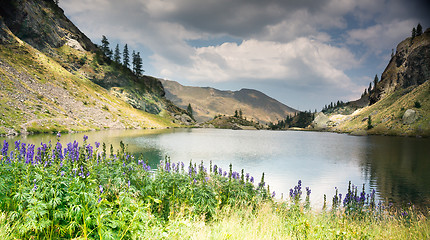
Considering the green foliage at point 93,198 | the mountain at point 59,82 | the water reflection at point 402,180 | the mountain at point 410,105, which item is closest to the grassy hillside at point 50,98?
the mountain at point 59,82

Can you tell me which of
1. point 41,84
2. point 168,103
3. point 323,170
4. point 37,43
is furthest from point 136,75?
point 323,170

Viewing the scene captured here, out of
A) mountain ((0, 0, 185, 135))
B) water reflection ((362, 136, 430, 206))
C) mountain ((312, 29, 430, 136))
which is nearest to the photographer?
water reflection ((362, 136, 430, 206))

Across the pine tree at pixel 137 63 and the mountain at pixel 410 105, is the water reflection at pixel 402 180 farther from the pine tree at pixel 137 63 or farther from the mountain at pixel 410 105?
the pine tree at pixel 137 63

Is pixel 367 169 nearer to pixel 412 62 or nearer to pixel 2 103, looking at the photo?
pixel 2 103

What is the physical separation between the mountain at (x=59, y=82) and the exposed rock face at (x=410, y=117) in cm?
14176

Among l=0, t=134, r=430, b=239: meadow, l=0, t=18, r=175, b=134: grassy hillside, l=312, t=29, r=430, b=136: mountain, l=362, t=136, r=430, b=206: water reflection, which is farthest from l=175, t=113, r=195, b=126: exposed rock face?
l=0, t=134, r=430, b=239: meadow

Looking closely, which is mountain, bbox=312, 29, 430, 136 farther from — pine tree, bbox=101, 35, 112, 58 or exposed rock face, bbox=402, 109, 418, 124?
pine tree, bbox=101, 35, 112, 58

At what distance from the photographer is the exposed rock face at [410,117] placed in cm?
10630

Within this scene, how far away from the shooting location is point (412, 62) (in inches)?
7249

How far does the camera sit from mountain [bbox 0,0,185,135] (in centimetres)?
6756

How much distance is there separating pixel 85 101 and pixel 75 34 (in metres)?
82.7

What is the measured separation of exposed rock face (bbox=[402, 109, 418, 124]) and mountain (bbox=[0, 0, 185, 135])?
142m

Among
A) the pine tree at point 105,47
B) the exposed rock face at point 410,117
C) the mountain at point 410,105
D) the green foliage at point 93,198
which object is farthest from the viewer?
the pine tree at point 105,47

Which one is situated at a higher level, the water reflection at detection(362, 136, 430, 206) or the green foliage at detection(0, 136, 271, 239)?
the green foliage at detection(0, 136, 271, 239)
